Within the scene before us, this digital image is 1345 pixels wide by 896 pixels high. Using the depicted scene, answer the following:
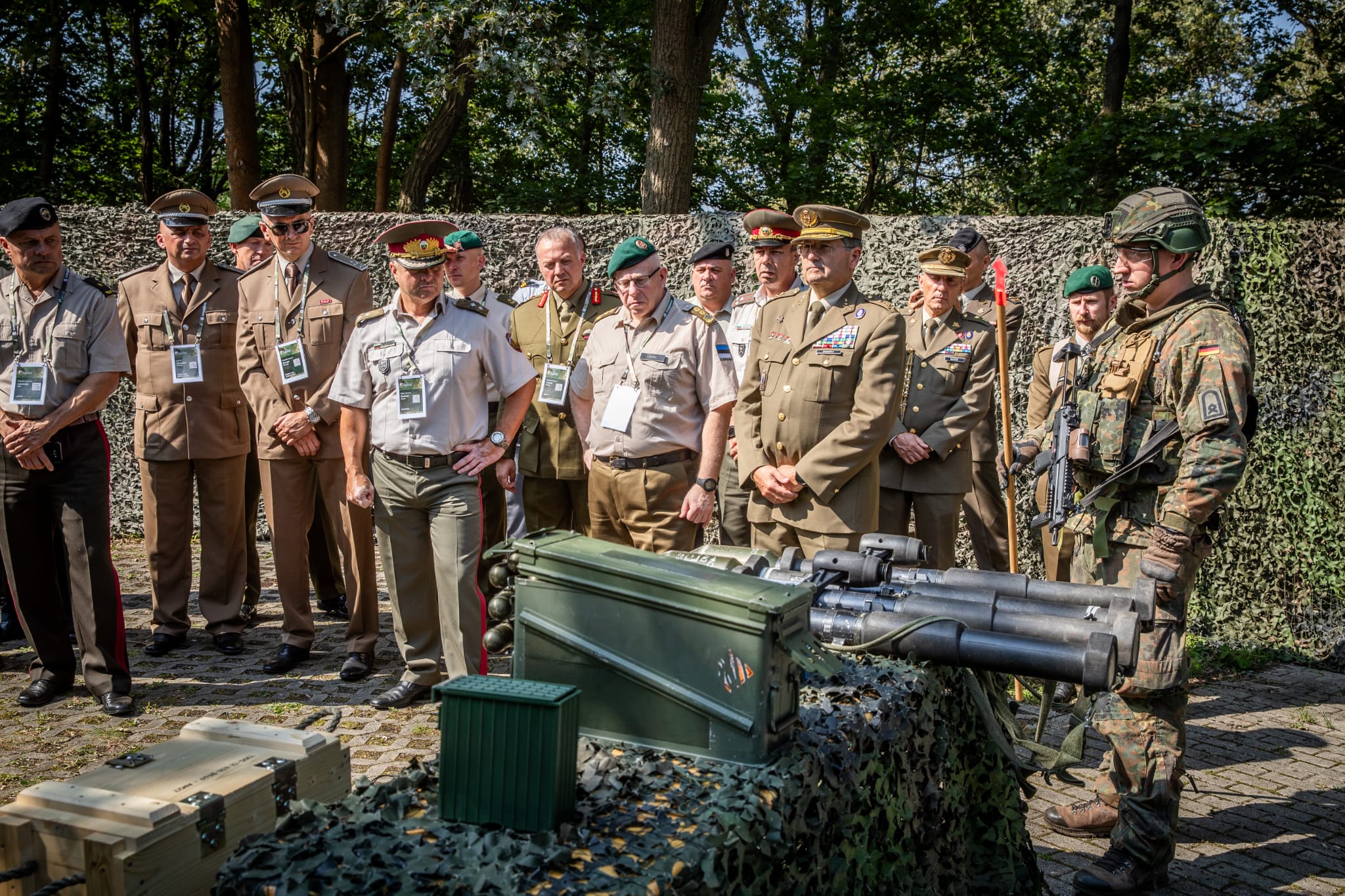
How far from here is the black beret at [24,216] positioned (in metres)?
5.23

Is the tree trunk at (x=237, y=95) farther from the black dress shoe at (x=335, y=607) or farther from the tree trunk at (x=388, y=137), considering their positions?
Answer: the black dress shoe at (x=335, y=607)

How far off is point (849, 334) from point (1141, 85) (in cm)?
1988

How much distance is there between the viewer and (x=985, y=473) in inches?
269

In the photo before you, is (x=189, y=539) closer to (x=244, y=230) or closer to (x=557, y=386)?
(x=244, y=230)

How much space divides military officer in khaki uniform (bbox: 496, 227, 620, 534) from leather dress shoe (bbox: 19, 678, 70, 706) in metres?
2.62

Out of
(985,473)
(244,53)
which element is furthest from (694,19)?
(985,473)

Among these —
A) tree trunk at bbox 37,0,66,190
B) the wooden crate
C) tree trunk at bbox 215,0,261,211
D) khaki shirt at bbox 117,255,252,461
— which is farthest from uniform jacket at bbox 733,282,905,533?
tree trunk at bbox 37,0,66,190

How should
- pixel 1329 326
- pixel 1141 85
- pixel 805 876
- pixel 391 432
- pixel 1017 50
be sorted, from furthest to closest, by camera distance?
pixel 1141 85
pixel 1017 50
pixel 1329 326
pixel 391 432
pixel 805 876

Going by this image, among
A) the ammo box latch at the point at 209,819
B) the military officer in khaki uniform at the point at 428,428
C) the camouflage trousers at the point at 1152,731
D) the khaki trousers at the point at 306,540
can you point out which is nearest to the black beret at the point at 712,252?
the military officer in khaki uniform at the point at 428,428

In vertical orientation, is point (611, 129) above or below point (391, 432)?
above

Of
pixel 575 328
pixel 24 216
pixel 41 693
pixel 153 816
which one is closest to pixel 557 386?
pixel 575 328

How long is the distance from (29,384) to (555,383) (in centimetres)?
262

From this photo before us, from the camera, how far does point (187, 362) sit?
6.52m

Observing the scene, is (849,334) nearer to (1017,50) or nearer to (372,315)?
(372,315)
